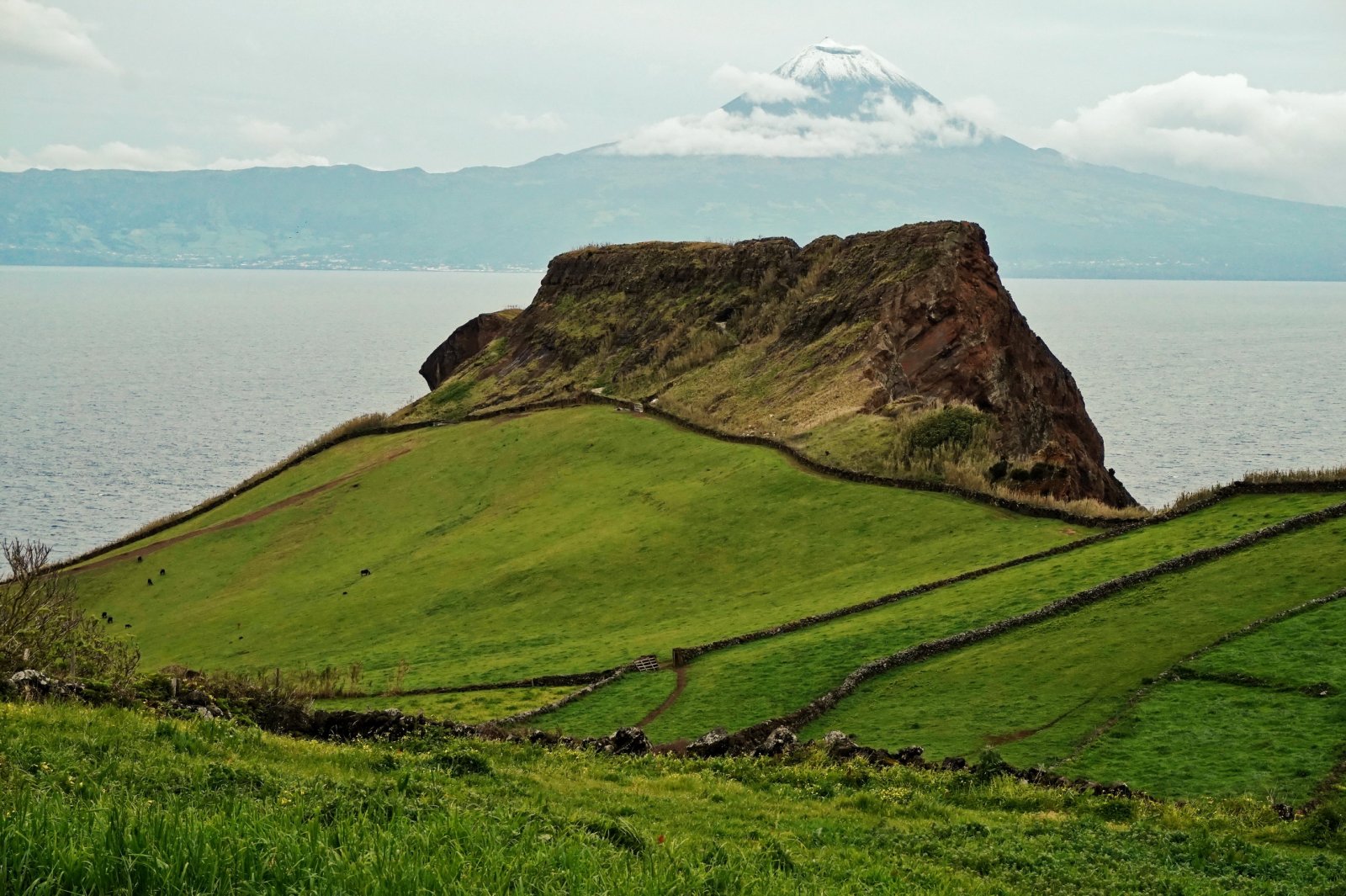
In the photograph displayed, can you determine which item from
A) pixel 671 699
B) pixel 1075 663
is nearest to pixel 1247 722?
pixel 1075 663

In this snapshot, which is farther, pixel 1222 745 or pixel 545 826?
pixel 1222 745

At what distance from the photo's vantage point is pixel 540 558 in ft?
183

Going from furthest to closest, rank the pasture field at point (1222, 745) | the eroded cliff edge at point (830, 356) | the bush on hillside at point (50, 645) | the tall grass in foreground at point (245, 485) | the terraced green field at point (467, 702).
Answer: the tall grass in foreground at point (245, 485)
the eroded cliff edge at point (830, 356)
the terraced green field at point (467, 702)
the bush on hillside at point (50, 645)
the pasture field at point (1222, 745)

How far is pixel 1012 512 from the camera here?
50500mm

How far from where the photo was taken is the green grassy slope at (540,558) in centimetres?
4588

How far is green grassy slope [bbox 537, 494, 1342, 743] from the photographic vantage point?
33656 mm

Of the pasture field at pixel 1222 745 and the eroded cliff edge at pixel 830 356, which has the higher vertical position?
the eroded cliff edge at pixel 830 356

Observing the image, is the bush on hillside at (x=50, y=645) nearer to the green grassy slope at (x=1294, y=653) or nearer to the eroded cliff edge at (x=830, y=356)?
the green grassy slope at (x=1294, y=653)

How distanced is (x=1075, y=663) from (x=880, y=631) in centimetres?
699

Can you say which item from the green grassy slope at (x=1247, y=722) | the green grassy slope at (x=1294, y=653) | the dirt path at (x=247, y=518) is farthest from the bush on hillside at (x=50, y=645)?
the dirt path at (x=247, y=518)

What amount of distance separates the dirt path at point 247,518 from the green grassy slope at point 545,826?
53.8 m

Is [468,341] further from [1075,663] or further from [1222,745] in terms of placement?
[1222,745]

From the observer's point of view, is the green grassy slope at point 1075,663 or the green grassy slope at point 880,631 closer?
the green grassy slope at point 1075,663

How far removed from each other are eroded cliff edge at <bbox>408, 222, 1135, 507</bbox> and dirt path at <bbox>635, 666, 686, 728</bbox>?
20.8 metres
